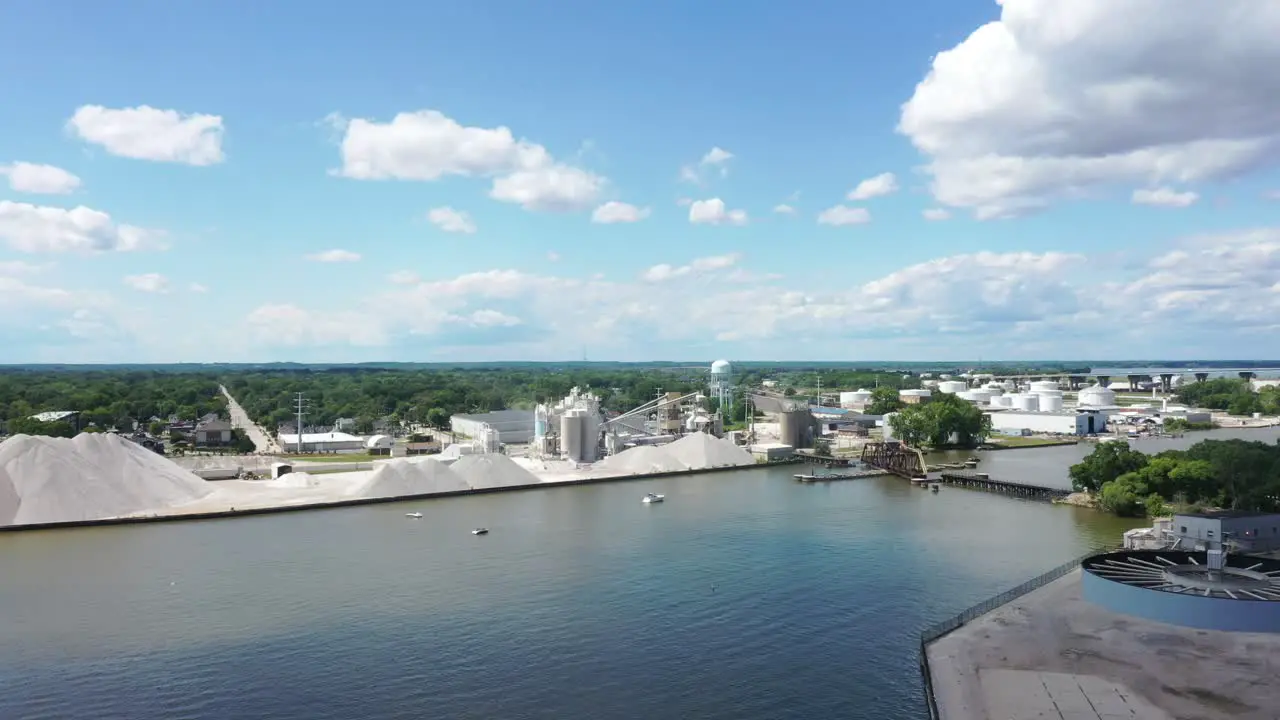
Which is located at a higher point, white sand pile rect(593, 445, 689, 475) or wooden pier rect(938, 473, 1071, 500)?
white sand pile rect(593, 445, 689, 475)

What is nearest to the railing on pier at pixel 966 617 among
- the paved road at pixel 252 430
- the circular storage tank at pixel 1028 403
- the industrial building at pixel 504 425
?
the industrial building at pixel 504 425

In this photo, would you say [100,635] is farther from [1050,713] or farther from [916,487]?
[916,487]

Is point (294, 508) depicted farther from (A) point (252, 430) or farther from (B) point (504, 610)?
(A) point (252, 430)

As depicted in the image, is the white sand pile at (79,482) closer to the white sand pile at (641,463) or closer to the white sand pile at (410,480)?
the white sand pile at (410,480)

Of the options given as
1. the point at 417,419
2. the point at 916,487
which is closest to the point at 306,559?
the point at 916,487

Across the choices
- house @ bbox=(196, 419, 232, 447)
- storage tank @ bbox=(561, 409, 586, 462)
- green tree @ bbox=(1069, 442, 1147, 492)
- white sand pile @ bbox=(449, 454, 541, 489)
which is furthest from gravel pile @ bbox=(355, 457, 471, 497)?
green tree @ bbox=(1069, 442, 1147, 492)

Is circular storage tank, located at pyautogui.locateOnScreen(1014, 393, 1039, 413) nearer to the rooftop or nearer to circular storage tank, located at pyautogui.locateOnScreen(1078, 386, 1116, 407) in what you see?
circular storage tank, located at pyautogui.locateOnScreen(1078, 386, 1116, 407)

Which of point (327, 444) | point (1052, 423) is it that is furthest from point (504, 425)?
point (1052, 423)
